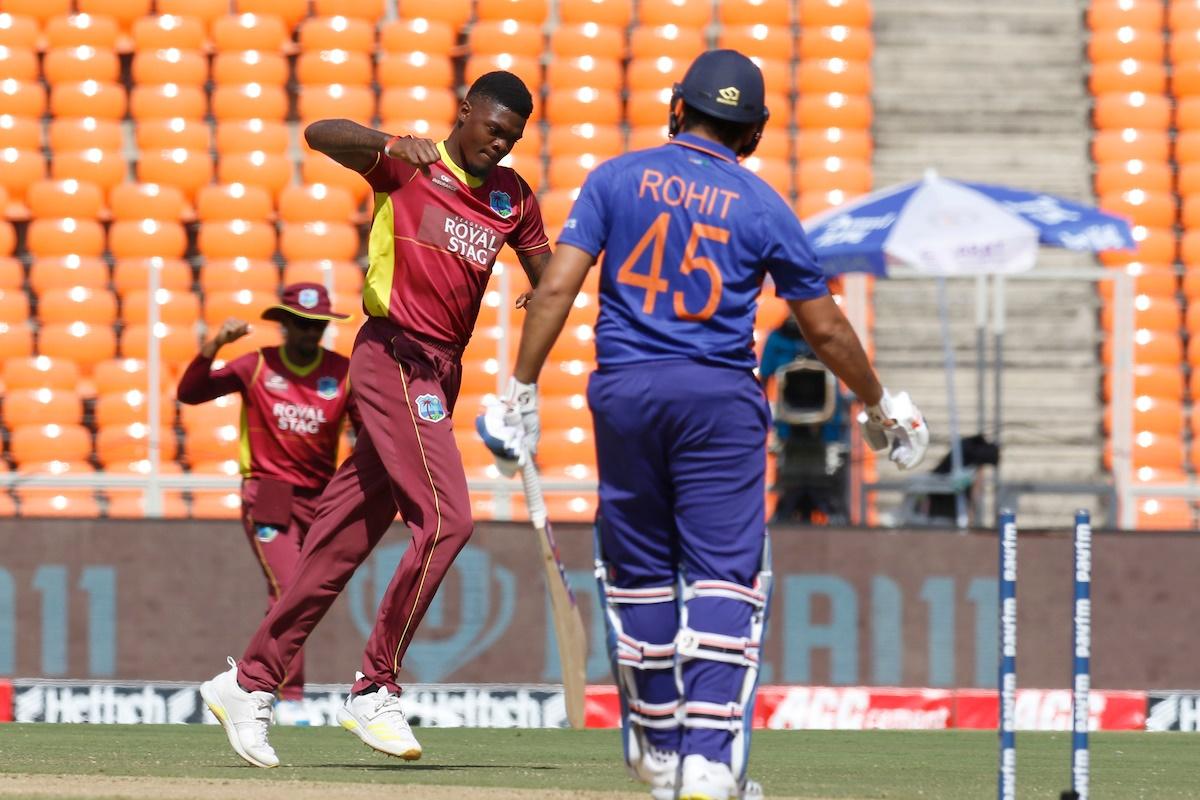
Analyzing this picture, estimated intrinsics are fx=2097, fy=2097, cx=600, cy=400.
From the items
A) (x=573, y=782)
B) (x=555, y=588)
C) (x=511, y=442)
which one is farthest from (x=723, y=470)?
(x=573, y=782)

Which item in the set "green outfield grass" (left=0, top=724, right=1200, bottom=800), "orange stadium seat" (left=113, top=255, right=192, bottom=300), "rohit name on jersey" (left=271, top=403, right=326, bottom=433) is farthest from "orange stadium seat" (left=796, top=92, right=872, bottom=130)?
"rohit name on jersey" (left=271, top=403, right=326, bottom=433)

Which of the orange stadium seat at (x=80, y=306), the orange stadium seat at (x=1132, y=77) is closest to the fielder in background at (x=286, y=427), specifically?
the orange stadium seat at (x=80, y=306)

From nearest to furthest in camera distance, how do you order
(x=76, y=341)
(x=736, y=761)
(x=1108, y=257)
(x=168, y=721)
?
(x=736, y=761), (x=168, y=721), (x=76, y=341), (x=1108, y=257)

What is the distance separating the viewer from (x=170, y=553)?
479 inches

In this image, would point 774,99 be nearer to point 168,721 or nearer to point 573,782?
point 168,721

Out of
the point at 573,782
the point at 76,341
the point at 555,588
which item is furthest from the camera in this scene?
the point at 76,341

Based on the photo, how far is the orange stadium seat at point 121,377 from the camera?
1309 centimetres

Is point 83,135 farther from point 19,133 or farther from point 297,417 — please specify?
point 297,417

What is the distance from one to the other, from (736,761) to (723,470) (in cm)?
77

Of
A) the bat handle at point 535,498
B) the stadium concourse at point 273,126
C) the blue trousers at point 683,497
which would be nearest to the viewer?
the blue trousers at point 683,497

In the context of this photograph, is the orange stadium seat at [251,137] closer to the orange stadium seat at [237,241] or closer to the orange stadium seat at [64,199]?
the orange stadium seat at [237,241]

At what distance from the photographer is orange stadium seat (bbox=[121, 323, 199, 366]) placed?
43.3 feet

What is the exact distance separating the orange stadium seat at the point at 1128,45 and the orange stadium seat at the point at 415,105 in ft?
18.0

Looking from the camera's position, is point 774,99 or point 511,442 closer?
point 511,442
